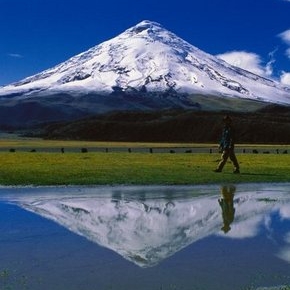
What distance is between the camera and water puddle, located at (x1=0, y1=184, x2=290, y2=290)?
9.62m

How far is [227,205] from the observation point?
18656 mm

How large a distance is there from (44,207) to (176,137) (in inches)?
5232

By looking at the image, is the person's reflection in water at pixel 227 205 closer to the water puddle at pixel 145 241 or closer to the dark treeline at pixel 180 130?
the water puddle at pixel 145 241

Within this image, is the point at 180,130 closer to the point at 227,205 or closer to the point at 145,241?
the point at 227,205

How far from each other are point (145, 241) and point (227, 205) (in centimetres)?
637

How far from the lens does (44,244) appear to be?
12.5 m

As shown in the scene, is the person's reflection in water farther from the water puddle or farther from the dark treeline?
the dark treeline

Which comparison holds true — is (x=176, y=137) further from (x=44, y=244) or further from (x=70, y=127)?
(x=44, y=244)

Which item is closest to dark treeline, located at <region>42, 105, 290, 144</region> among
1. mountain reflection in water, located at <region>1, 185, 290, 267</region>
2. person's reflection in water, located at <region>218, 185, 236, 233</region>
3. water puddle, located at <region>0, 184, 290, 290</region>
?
person's reflection in water, located at <region>218, 185, 236, 233</region>

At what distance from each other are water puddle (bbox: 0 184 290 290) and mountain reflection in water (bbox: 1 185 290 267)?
24mm

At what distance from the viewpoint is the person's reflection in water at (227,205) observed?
49.2 feet

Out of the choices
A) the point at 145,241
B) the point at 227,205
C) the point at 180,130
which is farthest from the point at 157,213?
the point at 180,130

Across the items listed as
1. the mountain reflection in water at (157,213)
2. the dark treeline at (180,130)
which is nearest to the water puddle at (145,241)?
the mountain reflection in water at (157,213)

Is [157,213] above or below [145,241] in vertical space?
above
